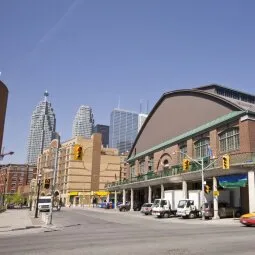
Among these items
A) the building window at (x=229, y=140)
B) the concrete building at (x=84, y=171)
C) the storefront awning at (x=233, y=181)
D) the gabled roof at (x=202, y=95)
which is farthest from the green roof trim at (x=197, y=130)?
the concrete building at (x=84, y=171)

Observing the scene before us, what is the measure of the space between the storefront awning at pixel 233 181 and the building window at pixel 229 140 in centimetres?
619

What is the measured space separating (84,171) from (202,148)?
289 feet

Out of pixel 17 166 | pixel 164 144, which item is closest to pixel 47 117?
pixel 164 144

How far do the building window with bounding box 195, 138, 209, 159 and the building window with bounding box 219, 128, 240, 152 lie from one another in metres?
3.58

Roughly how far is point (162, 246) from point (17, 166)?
650ft

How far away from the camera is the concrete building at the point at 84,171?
5027 inches

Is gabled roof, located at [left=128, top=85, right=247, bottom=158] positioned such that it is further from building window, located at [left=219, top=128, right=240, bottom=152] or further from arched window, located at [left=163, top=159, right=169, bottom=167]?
arched window, located at [left=163, top=159, right=169, bottom=167]

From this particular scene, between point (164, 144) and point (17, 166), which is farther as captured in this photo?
point (17, 166)

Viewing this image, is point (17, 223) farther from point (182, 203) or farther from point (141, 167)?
point (141, 167)

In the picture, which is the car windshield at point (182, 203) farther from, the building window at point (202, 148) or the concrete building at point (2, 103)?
the concrete building at point (2, 103)

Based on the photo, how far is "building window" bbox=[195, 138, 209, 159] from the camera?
49853mm

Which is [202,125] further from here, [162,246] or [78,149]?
[162,246]

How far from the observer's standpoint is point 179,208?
39.6 m

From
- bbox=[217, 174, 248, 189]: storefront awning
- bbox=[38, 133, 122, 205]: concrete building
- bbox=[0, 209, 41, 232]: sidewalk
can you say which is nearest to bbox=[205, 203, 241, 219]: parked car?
bbox=[217, 174, 248, 189]: storefront awning
